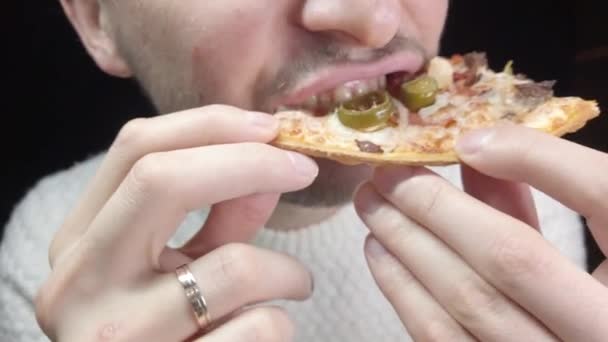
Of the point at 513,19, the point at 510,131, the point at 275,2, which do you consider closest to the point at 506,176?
the point at 510,131

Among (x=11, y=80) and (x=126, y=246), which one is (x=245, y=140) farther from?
(x=11, y=80)

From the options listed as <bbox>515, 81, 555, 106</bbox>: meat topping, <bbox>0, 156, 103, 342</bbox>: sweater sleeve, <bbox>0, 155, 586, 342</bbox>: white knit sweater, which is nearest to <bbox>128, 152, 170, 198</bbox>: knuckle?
<bbox>515, 81, 555, 106</bbox>: meat topping

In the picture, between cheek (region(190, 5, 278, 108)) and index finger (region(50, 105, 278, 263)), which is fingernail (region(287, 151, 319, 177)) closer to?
index finger (region(50, 105, 278, 263))

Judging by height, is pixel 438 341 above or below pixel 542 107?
below

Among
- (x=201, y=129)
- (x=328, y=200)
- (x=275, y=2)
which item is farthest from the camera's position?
(x=328, y=200)

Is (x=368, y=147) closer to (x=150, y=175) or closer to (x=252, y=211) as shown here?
(x=252, y=211)


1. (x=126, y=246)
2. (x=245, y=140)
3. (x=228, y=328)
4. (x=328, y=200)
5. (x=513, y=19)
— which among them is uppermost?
(x=245, y=140)

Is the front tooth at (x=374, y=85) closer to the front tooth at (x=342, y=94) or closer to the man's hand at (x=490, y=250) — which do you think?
the front tooth at (x=342, y=94)

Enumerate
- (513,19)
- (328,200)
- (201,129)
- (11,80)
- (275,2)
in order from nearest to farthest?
(201,129), (275,2), (328,200), (11,80), (513,19)
